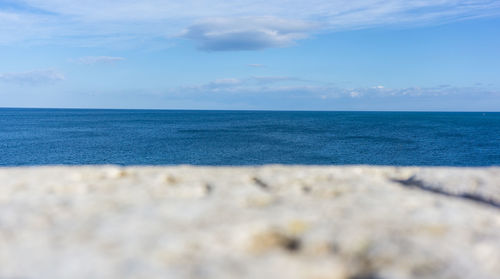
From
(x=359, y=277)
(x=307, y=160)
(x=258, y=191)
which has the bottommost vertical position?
(x=307, y=160)

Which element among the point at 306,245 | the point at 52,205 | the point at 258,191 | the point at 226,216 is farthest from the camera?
the point at 258,191

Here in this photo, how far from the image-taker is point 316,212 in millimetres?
4082

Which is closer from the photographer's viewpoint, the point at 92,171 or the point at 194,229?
the point at 194,229

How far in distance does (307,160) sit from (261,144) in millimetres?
17117

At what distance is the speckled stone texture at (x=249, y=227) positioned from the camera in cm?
303

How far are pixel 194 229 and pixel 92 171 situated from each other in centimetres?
301

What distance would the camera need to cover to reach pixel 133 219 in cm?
385

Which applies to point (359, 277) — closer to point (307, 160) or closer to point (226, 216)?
point (226, 216)

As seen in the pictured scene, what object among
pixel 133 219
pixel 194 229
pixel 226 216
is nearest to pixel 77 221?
pixel 133 219

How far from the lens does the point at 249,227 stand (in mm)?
3658

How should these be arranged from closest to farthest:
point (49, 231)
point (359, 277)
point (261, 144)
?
point (359, 277) < point (49, 231) < point (261, 144)

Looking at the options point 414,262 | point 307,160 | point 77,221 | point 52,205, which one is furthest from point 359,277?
point 307,160

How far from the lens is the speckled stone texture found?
3.03 meters

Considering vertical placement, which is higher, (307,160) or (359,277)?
(359,277)
